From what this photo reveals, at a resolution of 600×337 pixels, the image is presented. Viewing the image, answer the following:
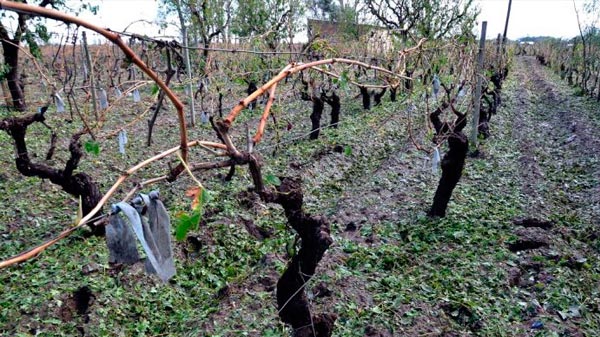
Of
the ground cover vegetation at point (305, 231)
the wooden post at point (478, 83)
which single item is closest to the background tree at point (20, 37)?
the ground cover vegetation at point (305, 231)

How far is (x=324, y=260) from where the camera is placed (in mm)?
3773

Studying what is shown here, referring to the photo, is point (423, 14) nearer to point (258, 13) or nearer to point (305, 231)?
point (258, 13)

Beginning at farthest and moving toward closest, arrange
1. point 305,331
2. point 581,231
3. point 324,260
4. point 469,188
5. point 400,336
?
point 469,188
point 581,231
point 324,260
point 400,336
point 305,331

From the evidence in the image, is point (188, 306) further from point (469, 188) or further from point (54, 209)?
point (469, 188)

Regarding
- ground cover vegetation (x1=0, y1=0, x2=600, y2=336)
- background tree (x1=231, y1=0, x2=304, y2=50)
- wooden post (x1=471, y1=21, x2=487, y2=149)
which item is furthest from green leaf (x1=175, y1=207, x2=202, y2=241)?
background tree (x1=231, y1=0, x2=304, y2=50)

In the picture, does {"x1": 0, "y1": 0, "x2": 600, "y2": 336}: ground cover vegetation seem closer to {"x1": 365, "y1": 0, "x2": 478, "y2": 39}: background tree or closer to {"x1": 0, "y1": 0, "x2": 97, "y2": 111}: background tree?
{"x1": 0, "y1": 0, "x2": 97, "y2": 111}: background tree

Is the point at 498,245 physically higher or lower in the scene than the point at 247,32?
lower

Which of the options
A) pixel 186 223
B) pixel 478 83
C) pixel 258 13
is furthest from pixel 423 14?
pixel 186 223

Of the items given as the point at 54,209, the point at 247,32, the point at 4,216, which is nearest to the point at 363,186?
the point at 54,209

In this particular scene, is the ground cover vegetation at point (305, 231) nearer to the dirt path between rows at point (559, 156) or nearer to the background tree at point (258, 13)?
the dirt path between rows at point (559, 156)

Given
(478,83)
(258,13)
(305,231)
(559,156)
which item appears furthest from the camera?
(258,13)

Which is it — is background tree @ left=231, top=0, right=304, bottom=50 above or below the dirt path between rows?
above

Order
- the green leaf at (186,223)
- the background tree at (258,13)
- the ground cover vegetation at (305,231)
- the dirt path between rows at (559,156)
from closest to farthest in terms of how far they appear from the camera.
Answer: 1. the green leaf at (186,223)
2. the ground cover vegetation at (305,231)
3. the dirt path between rows at (559,156)
4. the background tree at (258,13)

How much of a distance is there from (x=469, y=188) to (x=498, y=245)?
1.70m
